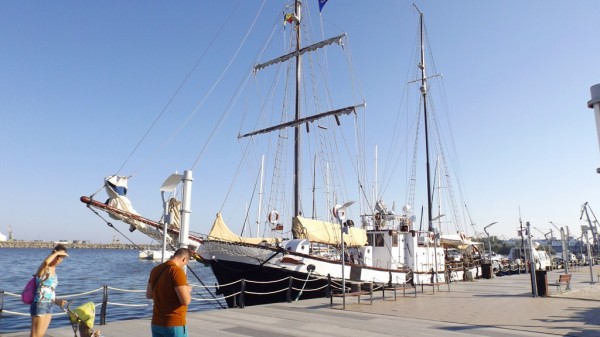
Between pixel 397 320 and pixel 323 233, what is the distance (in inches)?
401

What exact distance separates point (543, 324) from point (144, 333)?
9505 millimetres

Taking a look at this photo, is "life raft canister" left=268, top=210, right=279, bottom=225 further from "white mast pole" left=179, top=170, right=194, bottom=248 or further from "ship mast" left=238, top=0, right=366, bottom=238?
"white mast pole" left=179, top=170, right=194, bottom=248

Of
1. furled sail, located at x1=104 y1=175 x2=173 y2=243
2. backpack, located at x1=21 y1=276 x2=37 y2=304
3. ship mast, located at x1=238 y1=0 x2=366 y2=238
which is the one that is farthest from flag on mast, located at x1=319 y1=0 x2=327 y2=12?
backpack, located at x1=21 y1=276 x2=37 y2=304

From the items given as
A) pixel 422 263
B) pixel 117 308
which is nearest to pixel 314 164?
pixel 422 263

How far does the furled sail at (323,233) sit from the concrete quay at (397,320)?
17.4 feet

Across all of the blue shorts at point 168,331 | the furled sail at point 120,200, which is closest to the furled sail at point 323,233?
the furled sail at point 120,200

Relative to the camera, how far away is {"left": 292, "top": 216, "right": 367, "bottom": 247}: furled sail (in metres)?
19.8

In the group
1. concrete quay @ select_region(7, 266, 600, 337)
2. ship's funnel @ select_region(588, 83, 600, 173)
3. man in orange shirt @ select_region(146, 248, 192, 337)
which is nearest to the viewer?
ship's funnel @ select_region(588, 83, 600, 173)

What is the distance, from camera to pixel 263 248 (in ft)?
55.2

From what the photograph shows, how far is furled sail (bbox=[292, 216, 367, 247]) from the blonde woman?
14013 millimetres

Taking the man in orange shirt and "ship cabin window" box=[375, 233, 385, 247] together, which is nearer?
the man in orange shirt

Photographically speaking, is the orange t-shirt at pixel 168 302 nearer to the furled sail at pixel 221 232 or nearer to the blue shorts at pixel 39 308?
the blue shorts at pixel 39 308

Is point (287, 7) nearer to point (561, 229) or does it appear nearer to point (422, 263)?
point (422, 263)

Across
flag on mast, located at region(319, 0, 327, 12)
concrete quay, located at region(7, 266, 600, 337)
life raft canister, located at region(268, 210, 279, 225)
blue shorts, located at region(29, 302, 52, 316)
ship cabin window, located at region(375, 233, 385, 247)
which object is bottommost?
concrete quay, located at region(7, 266, 600, 337)
